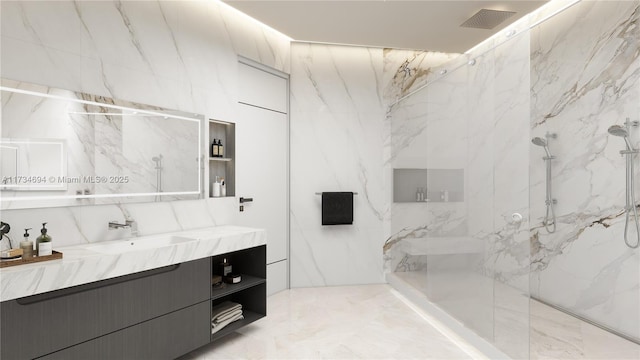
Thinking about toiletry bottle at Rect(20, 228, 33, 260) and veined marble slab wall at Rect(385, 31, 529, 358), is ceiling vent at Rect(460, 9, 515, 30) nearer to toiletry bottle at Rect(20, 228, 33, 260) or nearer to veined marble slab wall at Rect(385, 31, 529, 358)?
veined marble slab wall at Rect(385, 31, 529, 358)

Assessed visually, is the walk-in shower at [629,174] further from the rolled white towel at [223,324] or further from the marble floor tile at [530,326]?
the rolled white towel at [223,324]

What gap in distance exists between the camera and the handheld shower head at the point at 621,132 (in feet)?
8.17

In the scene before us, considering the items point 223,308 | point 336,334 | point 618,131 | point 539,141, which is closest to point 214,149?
point 223,308

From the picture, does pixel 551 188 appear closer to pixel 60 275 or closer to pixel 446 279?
pixel 446 279

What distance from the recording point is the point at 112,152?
2471 millimetres

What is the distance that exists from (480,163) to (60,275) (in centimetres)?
258

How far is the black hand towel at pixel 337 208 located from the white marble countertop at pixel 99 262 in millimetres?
1421

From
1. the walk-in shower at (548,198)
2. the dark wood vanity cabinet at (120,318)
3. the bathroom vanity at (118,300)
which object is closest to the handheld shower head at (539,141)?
the walk-in shower at (548,198)

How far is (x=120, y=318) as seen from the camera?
2.04 metres

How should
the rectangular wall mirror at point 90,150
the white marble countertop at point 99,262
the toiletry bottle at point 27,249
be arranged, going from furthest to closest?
the rectangular wall mirror at point 90,150 < the toiletry bottle at point 27,249 < the white marble countertop at point 99,262

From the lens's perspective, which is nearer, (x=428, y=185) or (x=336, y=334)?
(x=336, y=334)

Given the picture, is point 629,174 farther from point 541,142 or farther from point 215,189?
point 215,189

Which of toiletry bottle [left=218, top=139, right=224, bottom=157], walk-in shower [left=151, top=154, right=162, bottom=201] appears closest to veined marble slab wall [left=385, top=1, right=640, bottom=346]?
toiletry bottle [left=218, top=139, right=224, bottom=157]

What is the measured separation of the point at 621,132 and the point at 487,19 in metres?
1.42
